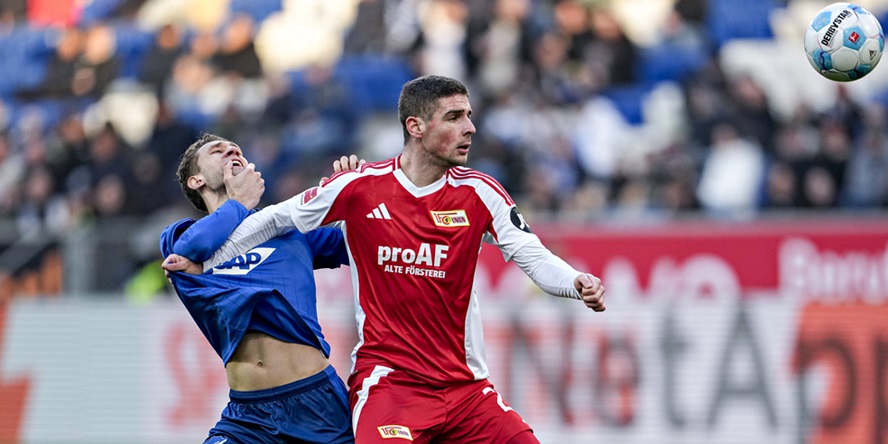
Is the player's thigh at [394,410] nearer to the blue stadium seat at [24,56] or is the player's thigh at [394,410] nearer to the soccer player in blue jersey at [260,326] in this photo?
the soccer player in blue jersey at [260,326]

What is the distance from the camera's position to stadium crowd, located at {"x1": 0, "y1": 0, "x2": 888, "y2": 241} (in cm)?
1348

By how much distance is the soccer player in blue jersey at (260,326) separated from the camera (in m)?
6.46

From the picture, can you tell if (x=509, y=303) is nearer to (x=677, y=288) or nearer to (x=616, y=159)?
(x=677, y=288)

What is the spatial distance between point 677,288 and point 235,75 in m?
7.52

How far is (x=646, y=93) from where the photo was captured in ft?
49.6

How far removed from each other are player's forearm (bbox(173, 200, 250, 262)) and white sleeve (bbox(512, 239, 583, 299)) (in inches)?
56.4

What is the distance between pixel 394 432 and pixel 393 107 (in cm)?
1008

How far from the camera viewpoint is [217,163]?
22.6 ft

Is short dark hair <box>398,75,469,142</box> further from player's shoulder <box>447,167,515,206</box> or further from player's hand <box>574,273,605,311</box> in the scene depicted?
player's hand <box>574,273,605,311</box>

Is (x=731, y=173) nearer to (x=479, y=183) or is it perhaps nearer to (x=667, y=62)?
(x=667, y=62)

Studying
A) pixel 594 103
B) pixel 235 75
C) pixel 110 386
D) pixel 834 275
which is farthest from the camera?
pixel 235 75

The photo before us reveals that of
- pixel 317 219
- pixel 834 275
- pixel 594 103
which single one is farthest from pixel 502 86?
pixel 317 219

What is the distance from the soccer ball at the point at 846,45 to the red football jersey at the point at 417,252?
211 cm

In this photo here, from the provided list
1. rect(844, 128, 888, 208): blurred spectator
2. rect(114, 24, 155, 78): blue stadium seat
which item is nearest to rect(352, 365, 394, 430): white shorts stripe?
rect(844, 128, 888, 208): blurred spectator
